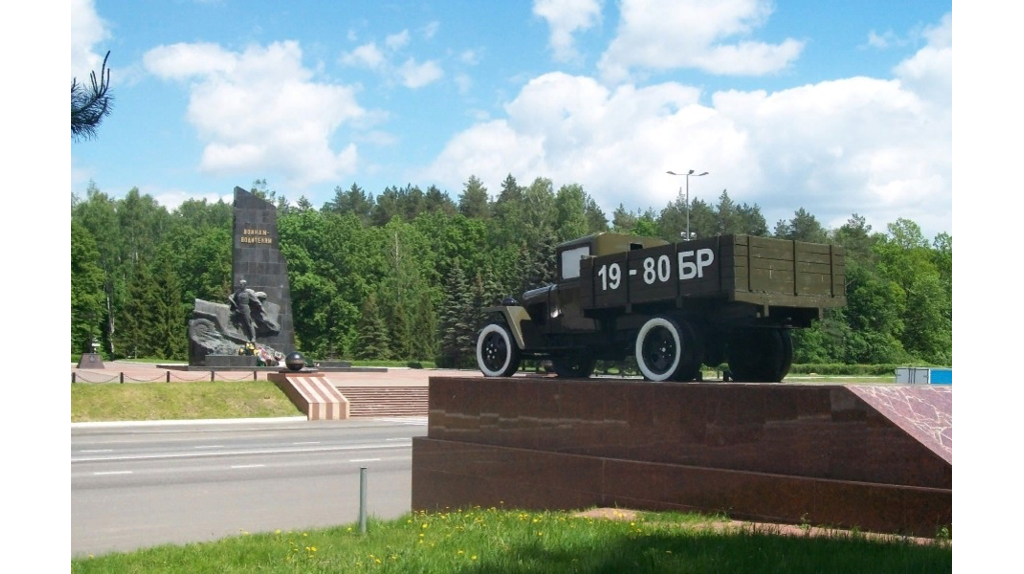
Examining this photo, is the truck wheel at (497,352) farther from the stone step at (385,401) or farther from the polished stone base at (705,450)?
the stone step at (385,401)

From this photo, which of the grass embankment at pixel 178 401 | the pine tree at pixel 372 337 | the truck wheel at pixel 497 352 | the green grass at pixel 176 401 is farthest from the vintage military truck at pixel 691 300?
the pine tree at pixel 372 337

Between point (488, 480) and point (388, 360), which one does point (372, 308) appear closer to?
point (388, 360)

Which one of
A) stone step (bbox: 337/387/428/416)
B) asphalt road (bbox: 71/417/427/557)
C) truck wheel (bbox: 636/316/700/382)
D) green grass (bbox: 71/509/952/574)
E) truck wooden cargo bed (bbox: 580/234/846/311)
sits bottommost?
stone step (bbox: 337/387/428/416)

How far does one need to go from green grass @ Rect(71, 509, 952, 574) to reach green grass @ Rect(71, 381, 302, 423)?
849 inches

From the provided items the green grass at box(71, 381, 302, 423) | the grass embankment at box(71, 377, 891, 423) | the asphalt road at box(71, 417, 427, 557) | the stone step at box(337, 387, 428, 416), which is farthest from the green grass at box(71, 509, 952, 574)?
the stone step at box(337, 387, 428, 416)

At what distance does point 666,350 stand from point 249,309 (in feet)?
122

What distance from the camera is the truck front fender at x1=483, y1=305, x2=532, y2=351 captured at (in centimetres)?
1041

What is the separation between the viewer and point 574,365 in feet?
34.1

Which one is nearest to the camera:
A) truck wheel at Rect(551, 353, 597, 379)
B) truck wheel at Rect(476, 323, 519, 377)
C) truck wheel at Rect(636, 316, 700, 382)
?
truck wheel at Rect(636, 316, 700, 382)

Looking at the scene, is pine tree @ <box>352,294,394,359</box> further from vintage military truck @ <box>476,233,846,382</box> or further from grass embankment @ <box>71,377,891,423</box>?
vintage military truck @ <box>476,233,846,382</box>

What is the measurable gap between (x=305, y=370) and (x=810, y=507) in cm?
3166

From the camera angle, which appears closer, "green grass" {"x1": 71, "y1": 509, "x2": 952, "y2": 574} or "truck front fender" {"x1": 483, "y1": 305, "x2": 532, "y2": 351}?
"green grass" {"x1": 71, "y1": 509, "x2": 952, "y2": 574}
